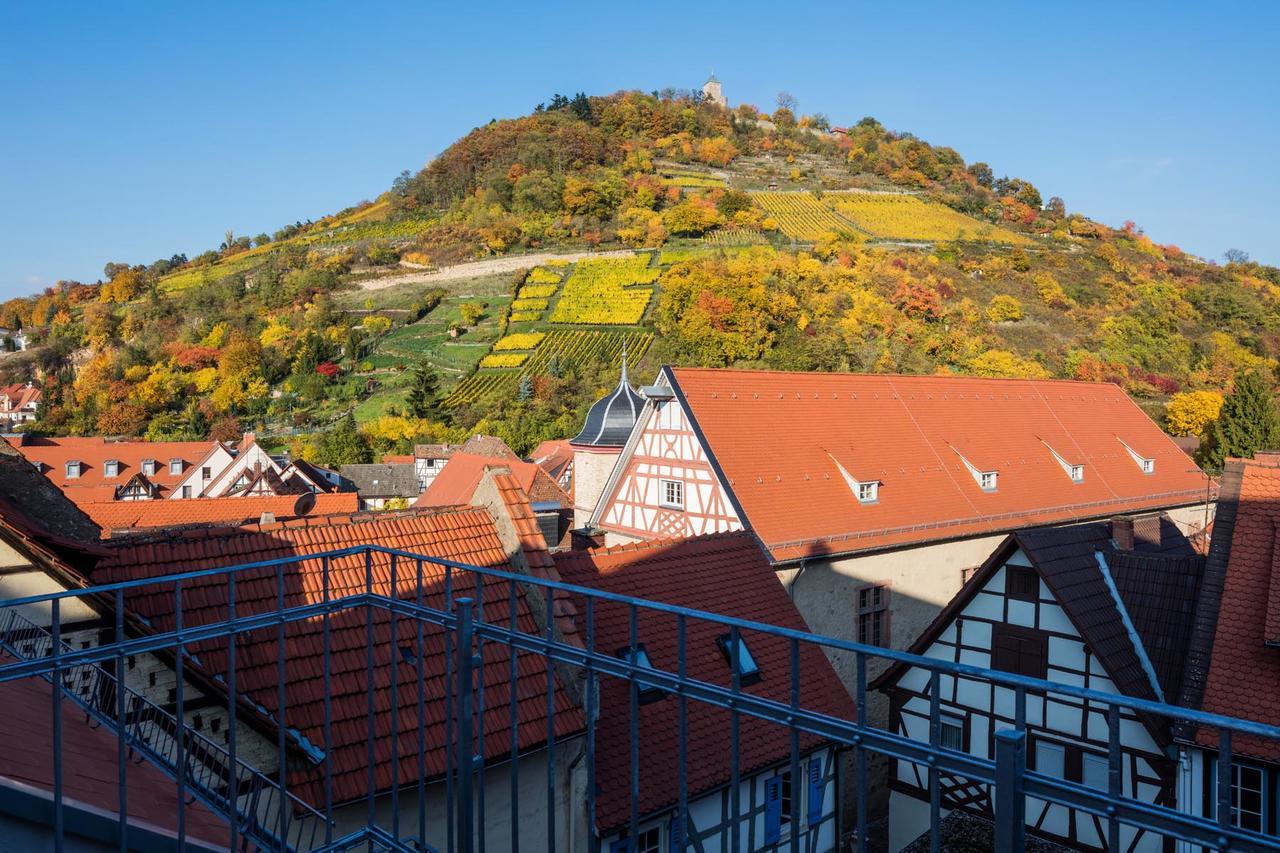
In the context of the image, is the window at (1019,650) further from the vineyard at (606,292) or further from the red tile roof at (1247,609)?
the vineyard at (606,292)

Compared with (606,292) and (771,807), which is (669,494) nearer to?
(771,807)

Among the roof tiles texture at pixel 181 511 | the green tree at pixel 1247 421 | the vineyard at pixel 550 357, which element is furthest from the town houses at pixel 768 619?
the vineyard at pixel 550 357

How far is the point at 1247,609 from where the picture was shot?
33.7ft

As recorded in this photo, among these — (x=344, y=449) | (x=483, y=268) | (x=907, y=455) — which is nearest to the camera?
(x=907, y=455)

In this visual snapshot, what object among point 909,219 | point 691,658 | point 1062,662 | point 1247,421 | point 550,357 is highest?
point 909,219

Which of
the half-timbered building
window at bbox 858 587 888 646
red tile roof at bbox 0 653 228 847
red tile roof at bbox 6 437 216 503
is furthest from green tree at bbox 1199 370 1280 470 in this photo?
red tile roof at bbox 6 437 216 503

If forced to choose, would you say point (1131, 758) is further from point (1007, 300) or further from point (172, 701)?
point (1007, 300)

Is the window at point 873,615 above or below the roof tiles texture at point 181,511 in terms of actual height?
below

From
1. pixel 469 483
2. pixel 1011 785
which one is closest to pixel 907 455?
pixel 469 483

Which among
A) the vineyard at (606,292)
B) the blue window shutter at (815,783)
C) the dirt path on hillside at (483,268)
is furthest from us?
the dirt path on hillside at (483,268)

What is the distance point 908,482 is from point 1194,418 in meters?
31.4

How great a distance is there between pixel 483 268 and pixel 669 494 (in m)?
61.0

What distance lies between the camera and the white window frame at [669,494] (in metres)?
18.5

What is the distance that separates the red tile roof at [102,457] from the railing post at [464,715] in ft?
138
